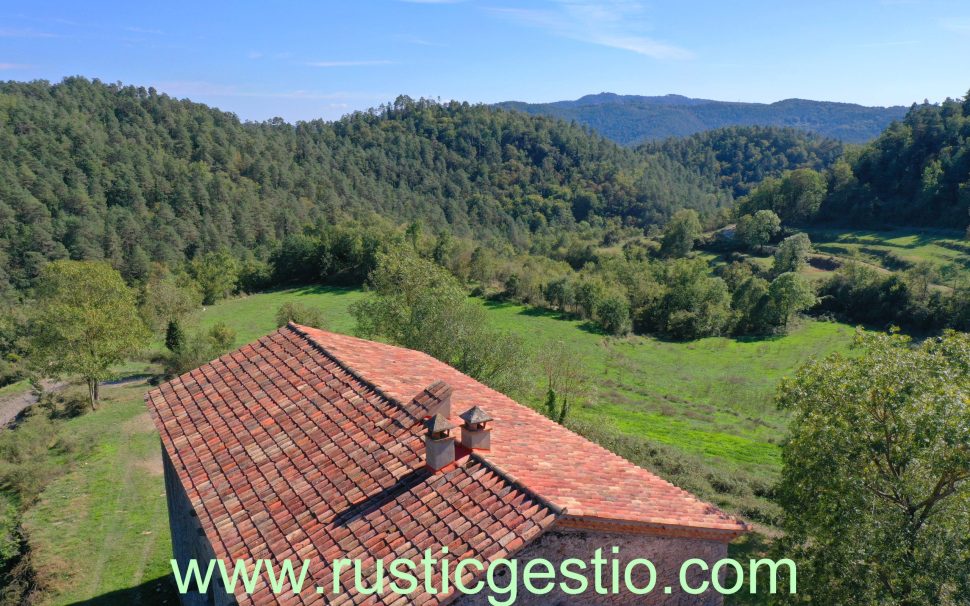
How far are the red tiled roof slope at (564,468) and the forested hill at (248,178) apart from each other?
8712 centimetres

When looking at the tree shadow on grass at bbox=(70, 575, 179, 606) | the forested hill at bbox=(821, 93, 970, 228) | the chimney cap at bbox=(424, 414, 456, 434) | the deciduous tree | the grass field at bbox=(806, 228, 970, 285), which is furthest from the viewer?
the forested hill at bbox=(821, 93, 970, 228)

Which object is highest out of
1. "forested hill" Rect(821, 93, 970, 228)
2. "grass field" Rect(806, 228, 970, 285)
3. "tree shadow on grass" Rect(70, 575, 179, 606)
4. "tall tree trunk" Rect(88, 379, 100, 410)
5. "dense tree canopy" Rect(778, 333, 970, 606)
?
"forested hill" Rect(821, 93, 970, 228)

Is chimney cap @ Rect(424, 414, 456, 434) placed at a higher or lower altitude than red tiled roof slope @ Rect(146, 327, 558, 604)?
higher

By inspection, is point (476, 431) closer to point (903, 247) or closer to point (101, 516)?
point (101, 516)

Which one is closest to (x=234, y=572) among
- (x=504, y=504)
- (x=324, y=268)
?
(x=504, y=504)

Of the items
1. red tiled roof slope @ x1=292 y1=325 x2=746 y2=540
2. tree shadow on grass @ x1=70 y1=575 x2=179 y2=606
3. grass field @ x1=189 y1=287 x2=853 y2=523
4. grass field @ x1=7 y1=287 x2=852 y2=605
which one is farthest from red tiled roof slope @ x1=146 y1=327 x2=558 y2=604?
grass field @ x1=189 y1=287 x2=853 y2=523

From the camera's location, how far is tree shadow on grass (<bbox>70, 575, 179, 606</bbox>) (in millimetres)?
16766

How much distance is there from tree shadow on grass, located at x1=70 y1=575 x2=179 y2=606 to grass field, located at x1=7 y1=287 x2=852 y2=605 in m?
0.04

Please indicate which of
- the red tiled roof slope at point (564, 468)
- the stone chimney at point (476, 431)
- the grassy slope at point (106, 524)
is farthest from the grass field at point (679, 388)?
the stone chimney at point (476, 431)

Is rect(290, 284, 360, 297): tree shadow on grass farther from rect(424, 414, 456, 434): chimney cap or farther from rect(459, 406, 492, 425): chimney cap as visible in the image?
rect(424, 414, 456, 434): chimney cap

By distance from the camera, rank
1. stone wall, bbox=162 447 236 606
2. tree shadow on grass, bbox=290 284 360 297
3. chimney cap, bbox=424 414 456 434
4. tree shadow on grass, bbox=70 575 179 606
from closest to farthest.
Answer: chimney cap, bbox=424 414 456 434 < stone wall, bbox=162 447 236 606 < tree shadow on grass, bbox=70 575 179 606 < tree shadow on grass, bbox=290 284 360 297

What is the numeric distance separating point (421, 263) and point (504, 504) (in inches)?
1104

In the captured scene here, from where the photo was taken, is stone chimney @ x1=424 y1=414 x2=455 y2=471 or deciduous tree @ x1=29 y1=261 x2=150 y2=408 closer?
stone chimney @ x1=424 y1=414 x2=455 y2=471

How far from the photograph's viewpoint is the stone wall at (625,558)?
28.3ft
